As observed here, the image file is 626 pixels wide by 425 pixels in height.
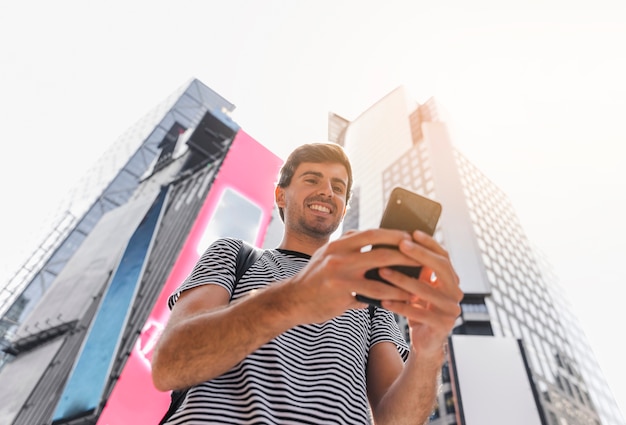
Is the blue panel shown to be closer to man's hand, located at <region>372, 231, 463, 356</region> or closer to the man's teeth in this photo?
the man's teeth

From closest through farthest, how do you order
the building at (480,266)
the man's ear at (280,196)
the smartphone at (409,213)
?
the smartphone at (409,213) → the man's ear at (280,196) → the building at (480,266)

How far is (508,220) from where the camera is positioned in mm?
64000

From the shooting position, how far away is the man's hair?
2557 mm

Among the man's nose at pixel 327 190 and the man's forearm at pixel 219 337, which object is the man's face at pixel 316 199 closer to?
the man's nose at pixel 327 190

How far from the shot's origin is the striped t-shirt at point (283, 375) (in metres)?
1.37

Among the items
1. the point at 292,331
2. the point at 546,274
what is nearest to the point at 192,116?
the point at 292,331

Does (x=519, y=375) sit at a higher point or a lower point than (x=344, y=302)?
higher

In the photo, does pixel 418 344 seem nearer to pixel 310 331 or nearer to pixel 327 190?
pixel 310 331

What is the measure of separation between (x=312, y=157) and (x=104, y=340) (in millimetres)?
9546

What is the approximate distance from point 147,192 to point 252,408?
97.0ft

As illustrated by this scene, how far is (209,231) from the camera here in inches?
375

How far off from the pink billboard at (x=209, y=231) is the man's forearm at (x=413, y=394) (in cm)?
693

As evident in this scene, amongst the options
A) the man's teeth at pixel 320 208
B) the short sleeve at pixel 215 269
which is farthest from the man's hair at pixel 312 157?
the short sleeve at pixel 215 269

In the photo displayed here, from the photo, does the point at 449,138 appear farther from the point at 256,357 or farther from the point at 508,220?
the point at 256,357
